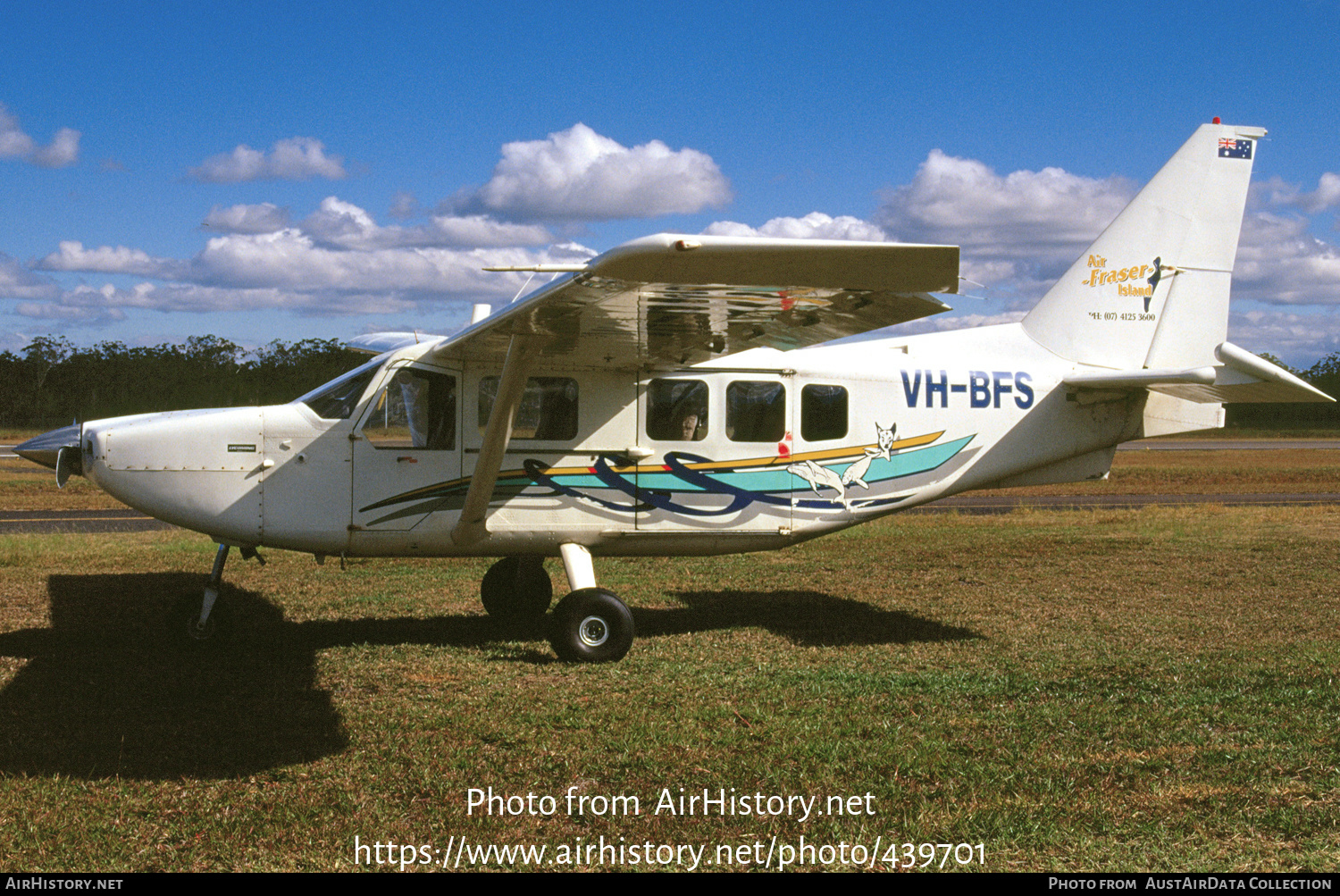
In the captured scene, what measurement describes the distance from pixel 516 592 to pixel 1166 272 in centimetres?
707

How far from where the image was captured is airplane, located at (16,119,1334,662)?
7.77 m

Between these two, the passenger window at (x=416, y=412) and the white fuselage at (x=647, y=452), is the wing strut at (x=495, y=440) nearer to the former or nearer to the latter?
the white fuselage at (x=647, y=452)

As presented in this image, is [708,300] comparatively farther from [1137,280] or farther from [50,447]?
[1137,280]

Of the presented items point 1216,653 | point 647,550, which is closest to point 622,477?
point 647,550

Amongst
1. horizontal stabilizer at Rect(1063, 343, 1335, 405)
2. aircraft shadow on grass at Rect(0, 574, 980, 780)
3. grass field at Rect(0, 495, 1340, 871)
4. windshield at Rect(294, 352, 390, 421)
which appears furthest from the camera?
horizontal stabilizer at Rect(1063, 343, 1335, 405)

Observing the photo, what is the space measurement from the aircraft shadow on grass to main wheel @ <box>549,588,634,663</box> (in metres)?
0.39

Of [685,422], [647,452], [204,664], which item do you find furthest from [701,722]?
[204,664]

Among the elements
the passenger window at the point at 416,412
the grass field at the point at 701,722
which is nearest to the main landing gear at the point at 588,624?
the grass field at the point at 701,722

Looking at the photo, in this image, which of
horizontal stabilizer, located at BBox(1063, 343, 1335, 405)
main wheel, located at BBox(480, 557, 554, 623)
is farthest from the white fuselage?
main wheel, located at BBox(480, 557, 554, 623)

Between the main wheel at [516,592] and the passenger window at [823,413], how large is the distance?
295 cm

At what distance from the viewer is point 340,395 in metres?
8.35

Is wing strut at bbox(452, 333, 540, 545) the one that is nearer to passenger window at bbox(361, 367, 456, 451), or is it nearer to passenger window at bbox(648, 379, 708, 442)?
passenger window at bbox(361, 367, 456, 451)

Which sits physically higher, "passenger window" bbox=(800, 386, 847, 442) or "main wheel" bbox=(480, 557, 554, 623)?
"passenger window" bbox=(800, 386, 847, 442)
